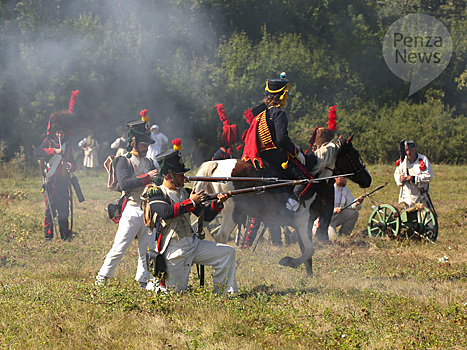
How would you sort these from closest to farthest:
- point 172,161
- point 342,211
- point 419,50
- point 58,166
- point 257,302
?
point 172,161
point 257,302
point 58,166
point 342,211
point 419,50

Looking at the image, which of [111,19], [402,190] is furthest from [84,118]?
[402,190]

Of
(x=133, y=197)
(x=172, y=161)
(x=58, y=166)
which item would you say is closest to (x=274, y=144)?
(x=133, y=197)

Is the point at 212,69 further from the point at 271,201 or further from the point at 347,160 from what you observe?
the point at 271,201

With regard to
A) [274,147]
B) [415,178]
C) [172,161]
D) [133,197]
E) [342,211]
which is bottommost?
[342,211]

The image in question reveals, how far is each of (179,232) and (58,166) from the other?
5.61 meters

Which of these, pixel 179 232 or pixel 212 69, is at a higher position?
pixel 179 232

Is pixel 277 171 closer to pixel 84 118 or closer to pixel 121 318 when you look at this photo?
pixel 121 318

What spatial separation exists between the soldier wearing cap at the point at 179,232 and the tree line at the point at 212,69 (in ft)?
56.4

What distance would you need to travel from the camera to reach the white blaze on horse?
7.88m

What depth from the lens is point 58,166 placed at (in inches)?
432

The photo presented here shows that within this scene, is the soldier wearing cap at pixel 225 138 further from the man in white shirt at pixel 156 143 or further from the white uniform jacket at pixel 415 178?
the man in white shirt at pixel 156 143

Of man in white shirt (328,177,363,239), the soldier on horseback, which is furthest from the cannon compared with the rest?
the soldier on horseback

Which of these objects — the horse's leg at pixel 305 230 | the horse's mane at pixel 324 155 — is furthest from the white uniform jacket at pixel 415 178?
the horse's leg at pixel 305 230

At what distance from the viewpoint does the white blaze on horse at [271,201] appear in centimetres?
788
